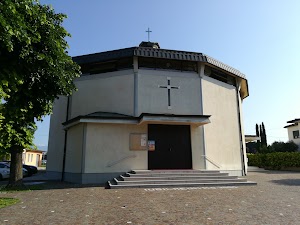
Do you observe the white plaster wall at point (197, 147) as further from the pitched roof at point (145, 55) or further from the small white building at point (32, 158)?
the small white building at point (32, 158)

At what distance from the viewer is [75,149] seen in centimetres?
1379

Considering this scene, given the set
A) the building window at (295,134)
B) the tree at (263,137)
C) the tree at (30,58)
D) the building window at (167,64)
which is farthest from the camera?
the tree at (263,137)

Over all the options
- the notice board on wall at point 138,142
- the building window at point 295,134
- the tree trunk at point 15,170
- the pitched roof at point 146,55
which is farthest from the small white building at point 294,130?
the tree trunk at point 15,170

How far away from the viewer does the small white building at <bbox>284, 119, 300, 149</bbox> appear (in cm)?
3392

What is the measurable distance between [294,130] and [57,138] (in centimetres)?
3229

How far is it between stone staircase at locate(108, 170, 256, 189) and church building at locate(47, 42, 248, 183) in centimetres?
128

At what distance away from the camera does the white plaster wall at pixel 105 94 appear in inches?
569

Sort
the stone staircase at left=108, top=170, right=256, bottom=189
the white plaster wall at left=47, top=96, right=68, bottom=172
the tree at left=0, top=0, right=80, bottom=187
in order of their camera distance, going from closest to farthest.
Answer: the tree at left=0, top=0, right=80, bottom=187, the stone staircase at left=108, top=170, right=256, bottom=189, the white plaster wall at left=47, top=96, right=68, bottom=172

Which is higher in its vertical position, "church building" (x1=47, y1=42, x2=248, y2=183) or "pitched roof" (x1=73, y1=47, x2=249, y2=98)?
"pitched roof" (x1=73, y1=47, x2=249, y2=98)

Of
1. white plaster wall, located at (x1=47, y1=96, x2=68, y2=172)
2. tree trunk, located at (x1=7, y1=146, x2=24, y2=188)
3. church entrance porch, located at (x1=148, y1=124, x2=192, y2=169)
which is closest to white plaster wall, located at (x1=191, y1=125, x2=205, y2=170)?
church entrance porch, located at (x1=148, y1=124, x2=192, y2=169)

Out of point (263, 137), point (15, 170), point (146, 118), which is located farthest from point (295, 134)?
point (15, 170)

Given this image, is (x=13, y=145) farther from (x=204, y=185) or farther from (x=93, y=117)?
(x=204, y=185)

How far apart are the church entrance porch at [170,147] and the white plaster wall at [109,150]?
694 millimetres

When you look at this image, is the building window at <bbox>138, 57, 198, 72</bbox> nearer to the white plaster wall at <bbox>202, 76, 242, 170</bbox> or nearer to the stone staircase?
the white plaster wall at <bbox>202, 76, 242, 170</bbox>
